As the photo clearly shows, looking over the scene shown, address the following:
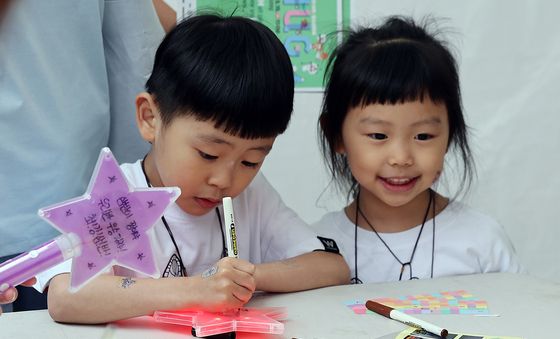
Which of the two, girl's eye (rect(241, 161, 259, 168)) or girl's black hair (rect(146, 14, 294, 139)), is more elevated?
girl's black hair (rect(146, 14, 294, 139))

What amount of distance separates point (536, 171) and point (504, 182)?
0.09 metres

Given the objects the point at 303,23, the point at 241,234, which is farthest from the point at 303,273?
the point at 303,23

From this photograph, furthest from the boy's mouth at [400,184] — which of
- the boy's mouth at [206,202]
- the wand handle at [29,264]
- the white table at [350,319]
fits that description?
the wand handle at [29,264]

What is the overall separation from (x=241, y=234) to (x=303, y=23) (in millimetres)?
966

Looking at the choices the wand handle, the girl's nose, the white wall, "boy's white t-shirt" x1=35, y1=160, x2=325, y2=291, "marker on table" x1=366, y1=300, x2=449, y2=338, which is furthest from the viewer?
the white wall

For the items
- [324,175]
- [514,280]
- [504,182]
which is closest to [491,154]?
[504,182]

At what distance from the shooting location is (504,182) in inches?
81.0

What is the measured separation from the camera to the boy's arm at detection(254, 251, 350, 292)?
1083 millimetres

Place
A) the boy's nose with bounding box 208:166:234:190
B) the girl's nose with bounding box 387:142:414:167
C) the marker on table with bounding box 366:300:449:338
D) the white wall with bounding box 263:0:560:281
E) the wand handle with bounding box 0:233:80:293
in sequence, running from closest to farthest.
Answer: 1. the wand handle with bounding box 0:233:80:293
2. the marker on table with bounding box 366:300:449:338
3. the boy's nose with bounding box 208:166:234:190
4. the girl's nose with bounding box 387:142:414:167
5. the white wall with bounding box 263:0:560:281

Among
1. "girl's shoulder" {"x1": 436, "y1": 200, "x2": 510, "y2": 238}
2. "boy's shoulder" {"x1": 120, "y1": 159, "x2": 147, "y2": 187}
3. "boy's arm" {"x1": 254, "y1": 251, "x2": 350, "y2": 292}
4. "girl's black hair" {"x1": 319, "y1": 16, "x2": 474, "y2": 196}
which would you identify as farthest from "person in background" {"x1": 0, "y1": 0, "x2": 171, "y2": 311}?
"girl's shoulder" {"x1": 436, "y1": 200, "x2": 510, "y2": 238}

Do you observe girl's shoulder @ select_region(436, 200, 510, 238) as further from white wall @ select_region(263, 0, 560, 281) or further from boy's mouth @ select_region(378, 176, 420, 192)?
white wall @ select_region(263, 0, 560, 281)

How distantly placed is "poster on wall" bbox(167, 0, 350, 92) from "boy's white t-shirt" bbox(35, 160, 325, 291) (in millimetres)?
811

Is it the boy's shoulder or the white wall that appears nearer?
the boy's shoulder

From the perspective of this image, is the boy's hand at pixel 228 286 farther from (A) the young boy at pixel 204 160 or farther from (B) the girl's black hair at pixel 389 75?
(B) the girl's black hair at pixel 389 75
